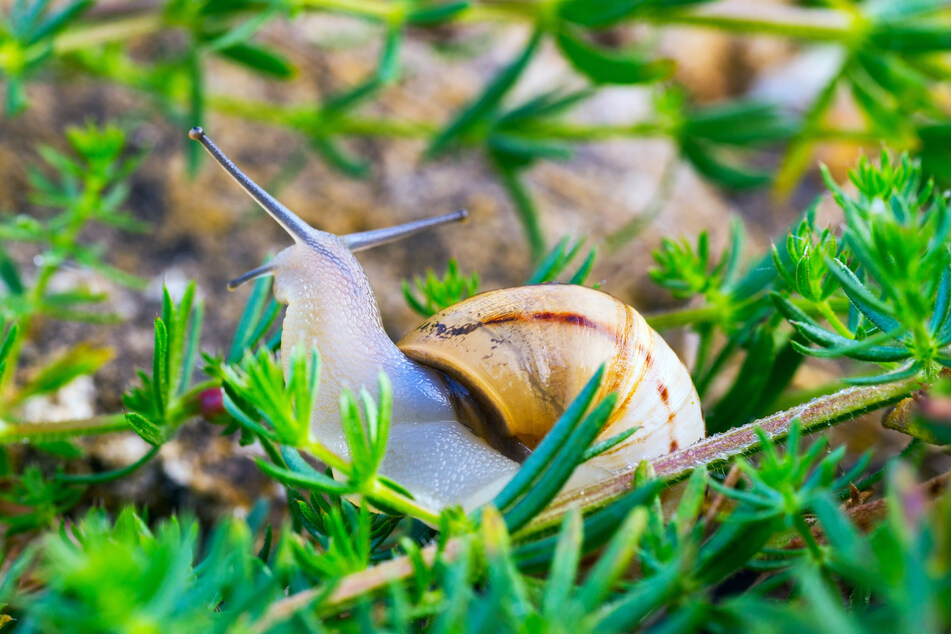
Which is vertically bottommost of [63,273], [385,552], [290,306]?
[63,273]

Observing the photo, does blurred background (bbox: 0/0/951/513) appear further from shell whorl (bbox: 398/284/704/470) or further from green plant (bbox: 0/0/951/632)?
shell whorl (bbox: 398/284/704/470)

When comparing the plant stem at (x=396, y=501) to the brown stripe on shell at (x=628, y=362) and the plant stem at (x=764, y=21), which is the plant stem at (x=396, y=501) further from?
the plant stem at (x=764, y=21)

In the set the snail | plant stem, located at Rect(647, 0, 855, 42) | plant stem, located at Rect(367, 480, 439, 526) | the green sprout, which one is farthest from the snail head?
plant stem, located at Rect(647, 0, 855, 42)

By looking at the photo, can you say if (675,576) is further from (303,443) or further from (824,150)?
(824,150)

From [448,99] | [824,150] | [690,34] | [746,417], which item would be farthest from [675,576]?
[690,34]

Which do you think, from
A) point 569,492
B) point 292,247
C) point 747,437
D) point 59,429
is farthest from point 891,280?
point 59,429

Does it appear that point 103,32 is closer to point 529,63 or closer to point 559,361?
point 529,63

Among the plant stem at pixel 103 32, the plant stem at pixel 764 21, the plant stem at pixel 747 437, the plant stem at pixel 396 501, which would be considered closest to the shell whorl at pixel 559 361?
the plant stem at pixel 747 437
